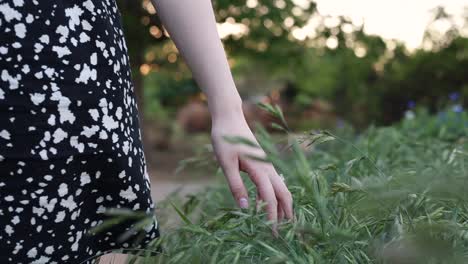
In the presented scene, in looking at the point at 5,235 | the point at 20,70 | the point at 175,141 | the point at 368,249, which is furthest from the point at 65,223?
the point at 175,141

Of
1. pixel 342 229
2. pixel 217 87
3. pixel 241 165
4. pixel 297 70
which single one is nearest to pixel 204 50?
pixel 217 87

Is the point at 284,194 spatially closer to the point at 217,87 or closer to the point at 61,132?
the point at 217,87

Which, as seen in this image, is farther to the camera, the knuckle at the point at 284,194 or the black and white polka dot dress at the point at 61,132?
the knuckle at the point at 284,194

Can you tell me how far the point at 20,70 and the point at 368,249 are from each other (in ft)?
2.21

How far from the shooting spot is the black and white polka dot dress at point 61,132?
1038 mm

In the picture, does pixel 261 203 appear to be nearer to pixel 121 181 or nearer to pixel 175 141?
pixel 121 181

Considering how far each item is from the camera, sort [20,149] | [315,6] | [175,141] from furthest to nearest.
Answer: [175,141] < [315,6] < [20,149]

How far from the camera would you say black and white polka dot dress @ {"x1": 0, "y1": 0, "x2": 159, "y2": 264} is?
1.04 meters

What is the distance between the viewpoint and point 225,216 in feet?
4.34

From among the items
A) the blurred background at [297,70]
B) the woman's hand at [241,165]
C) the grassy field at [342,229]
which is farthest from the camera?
the blurred background at [297,70]

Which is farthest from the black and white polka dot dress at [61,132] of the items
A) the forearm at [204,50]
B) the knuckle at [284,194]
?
the knuckle at [284,194]

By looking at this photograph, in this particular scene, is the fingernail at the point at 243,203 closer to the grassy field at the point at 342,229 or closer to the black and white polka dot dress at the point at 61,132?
the grassy field at the point at 342,229

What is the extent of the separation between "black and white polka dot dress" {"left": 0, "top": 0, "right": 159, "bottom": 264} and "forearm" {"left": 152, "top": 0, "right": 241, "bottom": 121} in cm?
12

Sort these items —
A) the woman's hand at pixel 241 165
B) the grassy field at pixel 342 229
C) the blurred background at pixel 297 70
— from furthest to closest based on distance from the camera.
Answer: the blurred background at pixel 297 70
the woman's hand at pixel 241 165
the grassy field at pixel 342 229
